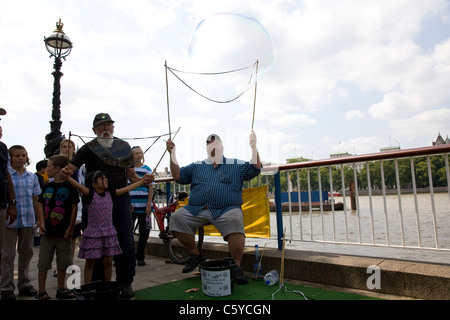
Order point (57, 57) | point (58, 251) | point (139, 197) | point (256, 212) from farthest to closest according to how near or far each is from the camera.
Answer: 1. point (57, 57)
2. point (139, 197)
3. point (256, 212)
4. point (58, 251)

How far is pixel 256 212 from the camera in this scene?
14.2 feet

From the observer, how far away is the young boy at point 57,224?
3029mm

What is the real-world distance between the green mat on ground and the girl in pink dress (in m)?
0.52

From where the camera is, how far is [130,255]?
311 cm

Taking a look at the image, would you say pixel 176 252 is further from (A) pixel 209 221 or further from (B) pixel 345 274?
(B) pixel 345 274

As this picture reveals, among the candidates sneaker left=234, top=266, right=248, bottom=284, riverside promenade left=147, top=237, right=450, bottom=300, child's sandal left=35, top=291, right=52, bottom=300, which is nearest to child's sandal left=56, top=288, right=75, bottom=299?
child's sandal left=35, top=291, right=52, bottom=300

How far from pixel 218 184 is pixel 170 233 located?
1.62m

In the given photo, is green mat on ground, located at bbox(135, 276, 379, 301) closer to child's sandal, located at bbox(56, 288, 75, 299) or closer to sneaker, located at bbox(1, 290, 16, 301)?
child's sandal, located at bbox(56, 288, 75, 299)

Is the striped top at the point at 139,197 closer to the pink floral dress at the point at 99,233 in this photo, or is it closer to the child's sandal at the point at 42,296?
the pink floral dress at the point at 99,233

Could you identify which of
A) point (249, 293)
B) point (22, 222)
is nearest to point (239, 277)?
point (249, 293)

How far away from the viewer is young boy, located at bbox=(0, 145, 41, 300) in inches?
123

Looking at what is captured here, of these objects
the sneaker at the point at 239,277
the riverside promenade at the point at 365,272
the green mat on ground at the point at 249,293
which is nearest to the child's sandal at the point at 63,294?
the green mat on ground at the point at 249,293

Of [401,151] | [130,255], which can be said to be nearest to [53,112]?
[130,255]
